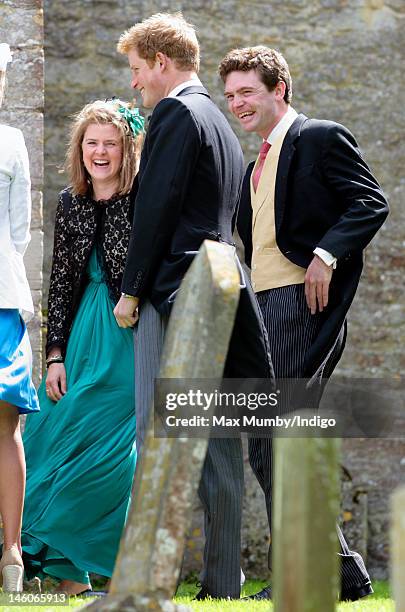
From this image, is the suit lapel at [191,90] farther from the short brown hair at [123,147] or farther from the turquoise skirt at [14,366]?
the turquoise skirt at [14,366]

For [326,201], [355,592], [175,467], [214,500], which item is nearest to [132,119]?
[326,201]

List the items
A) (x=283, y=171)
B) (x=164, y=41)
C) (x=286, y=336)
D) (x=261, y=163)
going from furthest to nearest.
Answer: (x=261, y=163), (x=283, y=171), (x=286, y=336), (x=164, y=41)

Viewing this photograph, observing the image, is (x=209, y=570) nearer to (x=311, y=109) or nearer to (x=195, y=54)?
(x=195, y=54)

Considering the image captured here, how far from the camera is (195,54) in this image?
4.64m

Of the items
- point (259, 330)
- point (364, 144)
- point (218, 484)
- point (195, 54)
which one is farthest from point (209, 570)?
point (364, 144)

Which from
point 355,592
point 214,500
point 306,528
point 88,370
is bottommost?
point 355,592

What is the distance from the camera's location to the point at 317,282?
181 inches

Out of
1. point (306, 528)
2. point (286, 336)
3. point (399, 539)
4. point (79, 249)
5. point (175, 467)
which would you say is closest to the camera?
point (399, 539)

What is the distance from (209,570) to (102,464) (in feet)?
3.23

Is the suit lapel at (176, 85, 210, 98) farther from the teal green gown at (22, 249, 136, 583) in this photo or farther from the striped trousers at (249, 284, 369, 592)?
the teal green gown at (22, 249, 136, 583)

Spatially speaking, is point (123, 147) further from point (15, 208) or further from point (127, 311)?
point (127, 311)

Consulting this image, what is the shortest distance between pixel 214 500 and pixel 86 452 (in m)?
1.03

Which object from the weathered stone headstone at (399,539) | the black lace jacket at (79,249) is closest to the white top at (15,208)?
the black lace jacket at (79,249)

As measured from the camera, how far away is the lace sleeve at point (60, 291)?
5230 mm
